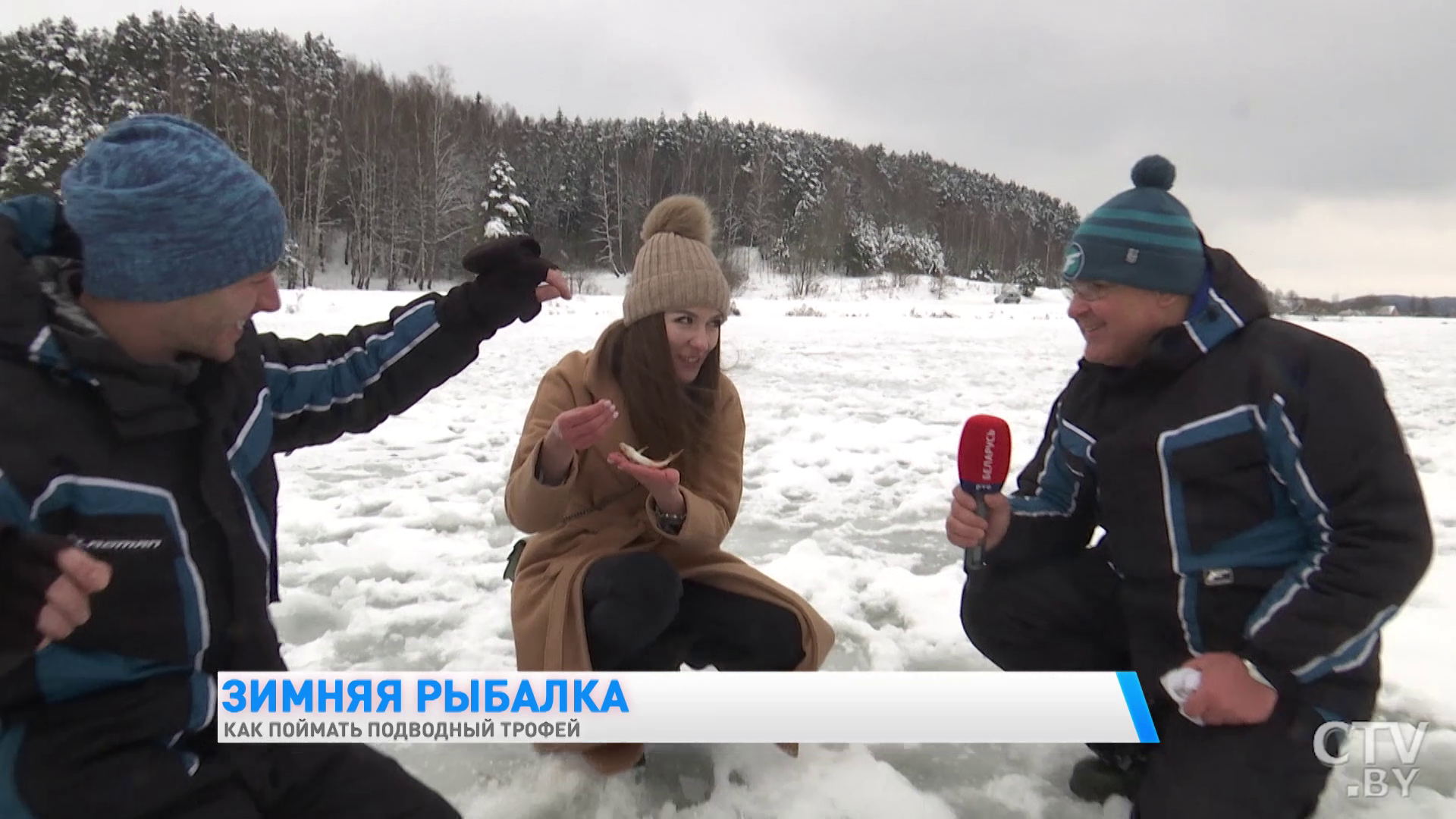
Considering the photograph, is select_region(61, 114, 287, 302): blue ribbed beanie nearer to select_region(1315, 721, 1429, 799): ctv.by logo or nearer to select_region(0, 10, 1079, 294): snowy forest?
select_region(1315, 721, 1429, 799): ctv.by logo

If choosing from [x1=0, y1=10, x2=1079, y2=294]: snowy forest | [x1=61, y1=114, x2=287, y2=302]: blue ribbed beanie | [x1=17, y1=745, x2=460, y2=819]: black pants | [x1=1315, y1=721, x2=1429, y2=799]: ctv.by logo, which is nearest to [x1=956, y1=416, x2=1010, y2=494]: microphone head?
[x1=1315, y1=721, x2=1429, y2=799]: ctv.by logo

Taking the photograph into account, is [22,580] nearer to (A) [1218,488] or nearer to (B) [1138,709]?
(B) [1138,709]

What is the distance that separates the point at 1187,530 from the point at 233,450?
200 centimetres

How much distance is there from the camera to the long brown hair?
2174mm

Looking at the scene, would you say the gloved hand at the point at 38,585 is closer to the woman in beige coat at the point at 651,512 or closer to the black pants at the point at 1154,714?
the woman in beige coat at the point at 651,512

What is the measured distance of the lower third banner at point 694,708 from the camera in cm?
131

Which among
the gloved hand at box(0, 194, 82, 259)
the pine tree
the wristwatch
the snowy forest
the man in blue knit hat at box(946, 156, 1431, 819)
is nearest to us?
the gloved hand at box(0, 194, 82, 259)

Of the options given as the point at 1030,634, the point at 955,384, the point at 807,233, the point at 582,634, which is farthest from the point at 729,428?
the point at 807,233

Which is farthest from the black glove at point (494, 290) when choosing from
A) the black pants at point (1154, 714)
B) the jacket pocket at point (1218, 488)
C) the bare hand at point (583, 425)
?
the jacket pocket at point (1218, 488)

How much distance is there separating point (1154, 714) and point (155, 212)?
2.27 m

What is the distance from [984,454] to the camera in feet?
5.85

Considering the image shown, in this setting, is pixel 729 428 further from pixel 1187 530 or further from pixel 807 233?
pixel 807 233

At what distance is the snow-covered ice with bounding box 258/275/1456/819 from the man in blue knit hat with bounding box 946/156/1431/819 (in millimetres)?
361

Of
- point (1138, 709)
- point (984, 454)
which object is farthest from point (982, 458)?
point (1138, 709)
